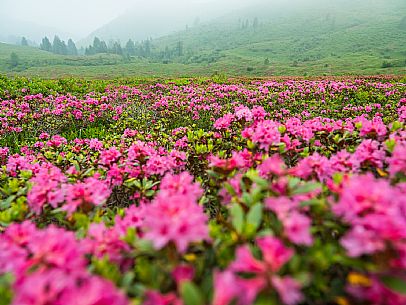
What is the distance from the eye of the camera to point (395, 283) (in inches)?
49.0

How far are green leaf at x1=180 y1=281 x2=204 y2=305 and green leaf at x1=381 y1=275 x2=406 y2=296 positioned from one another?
790mm

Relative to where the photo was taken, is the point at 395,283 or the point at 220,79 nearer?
the point at 395,283

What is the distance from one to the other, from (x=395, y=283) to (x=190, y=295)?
86 cm

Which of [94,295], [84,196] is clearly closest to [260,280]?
[94,295]

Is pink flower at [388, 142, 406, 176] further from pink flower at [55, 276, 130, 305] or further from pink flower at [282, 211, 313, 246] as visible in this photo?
pink flower at [55, 276, 130, 305]

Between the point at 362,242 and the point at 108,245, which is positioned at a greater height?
the point at 362,242

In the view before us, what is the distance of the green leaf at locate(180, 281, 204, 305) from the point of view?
1.21 meters

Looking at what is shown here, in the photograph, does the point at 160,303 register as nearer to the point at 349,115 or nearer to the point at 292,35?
the point at 349,115

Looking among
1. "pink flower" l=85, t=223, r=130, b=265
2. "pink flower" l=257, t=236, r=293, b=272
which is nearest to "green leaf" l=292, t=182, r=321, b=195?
"pink flower" l=257, t=236, r=293, b=272

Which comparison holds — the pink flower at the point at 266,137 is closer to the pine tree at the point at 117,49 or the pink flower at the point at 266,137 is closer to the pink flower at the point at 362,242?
the pink flower at the point at 362,242

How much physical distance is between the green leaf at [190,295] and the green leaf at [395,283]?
0.79 m

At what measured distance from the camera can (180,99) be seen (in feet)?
38.9

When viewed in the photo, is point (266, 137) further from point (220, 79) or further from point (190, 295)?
point (220, 79)

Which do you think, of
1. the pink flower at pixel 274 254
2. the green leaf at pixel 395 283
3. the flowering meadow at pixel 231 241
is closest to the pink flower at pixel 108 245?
the flowering meadow at pixel 231 241
